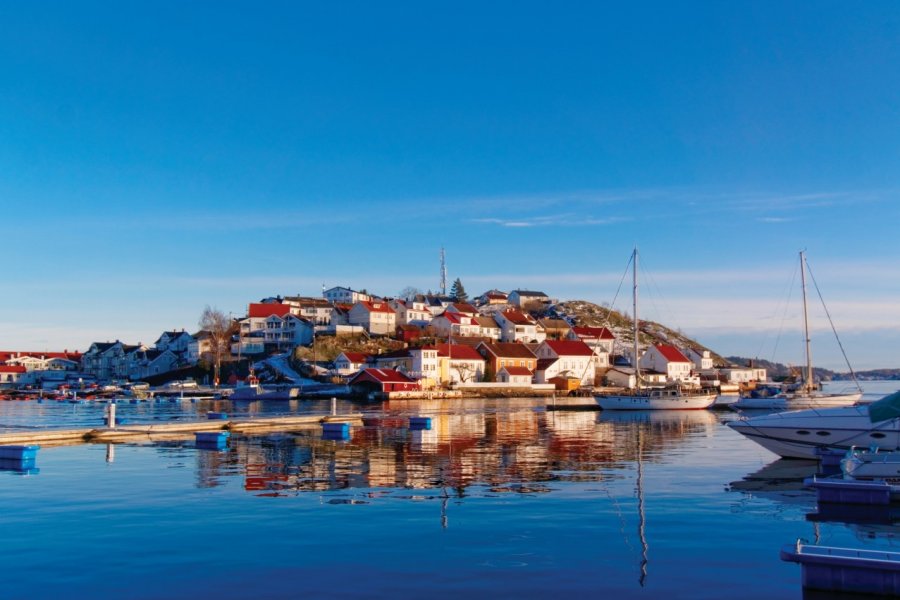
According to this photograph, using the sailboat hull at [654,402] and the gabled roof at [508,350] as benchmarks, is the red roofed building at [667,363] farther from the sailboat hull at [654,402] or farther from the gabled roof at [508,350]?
the sailboat hull at [654,402]

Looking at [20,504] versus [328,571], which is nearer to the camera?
A: [328,571]

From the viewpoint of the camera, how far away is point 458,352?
423 feet

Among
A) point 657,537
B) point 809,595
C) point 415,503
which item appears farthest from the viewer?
point 415,503

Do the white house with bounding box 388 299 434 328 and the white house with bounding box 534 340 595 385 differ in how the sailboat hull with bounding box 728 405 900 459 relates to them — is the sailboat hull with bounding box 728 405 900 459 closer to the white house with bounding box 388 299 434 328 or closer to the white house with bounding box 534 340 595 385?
the white house with bounding box 534 340 595 385

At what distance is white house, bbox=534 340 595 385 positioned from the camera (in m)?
132

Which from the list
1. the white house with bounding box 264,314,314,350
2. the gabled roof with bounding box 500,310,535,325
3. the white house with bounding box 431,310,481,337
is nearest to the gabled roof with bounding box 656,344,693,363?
the gabled roof with bounding box 500,310,535,325

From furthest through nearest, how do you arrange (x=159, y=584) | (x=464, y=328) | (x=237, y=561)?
(x=464, y=328) < (x=237, y=561) < (x=159, y=584)

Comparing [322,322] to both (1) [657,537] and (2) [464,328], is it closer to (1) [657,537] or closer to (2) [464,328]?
(2) [464,328]

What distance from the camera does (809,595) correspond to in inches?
480

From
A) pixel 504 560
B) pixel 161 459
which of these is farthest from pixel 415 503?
pixel 161 459

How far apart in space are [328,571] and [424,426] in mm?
35964

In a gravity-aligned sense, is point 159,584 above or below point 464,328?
below

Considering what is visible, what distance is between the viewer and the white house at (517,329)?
16250 cm

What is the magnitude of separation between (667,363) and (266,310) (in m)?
80.7
